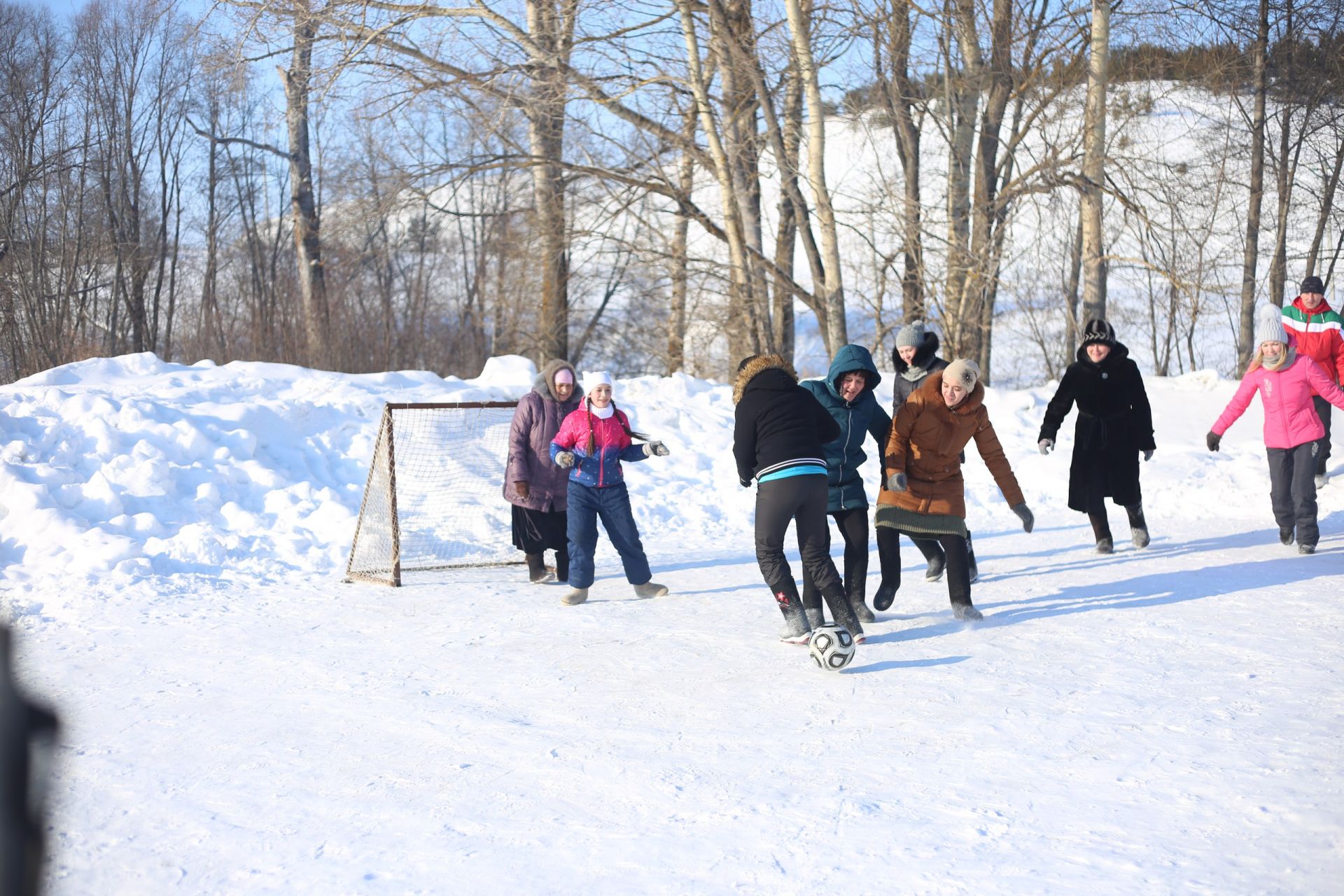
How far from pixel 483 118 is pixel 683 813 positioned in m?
12.9

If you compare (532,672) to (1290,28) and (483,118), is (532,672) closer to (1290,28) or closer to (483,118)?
(483,118)

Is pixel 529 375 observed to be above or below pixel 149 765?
above

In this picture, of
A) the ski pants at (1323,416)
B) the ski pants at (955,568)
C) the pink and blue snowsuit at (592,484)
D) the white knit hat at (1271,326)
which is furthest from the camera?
the ski pants at (1323,416)

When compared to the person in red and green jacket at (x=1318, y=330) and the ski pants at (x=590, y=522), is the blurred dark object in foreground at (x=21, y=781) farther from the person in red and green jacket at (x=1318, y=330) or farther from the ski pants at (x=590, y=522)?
the person in red and green jacket at (x=1318, y=330)

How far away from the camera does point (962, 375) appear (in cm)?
596

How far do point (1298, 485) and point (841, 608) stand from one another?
4.27 meters

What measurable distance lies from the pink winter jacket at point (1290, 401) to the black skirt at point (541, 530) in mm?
4348

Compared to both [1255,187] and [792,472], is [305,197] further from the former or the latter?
[1255,187]

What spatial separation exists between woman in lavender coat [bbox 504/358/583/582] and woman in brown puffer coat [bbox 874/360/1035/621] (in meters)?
2.35

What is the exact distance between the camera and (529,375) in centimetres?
1355

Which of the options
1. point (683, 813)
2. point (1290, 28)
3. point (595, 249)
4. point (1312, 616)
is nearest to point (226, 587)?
point (683, 813)

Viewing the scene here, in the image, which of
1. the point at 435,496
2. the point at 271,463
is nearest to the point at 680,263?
the point at 435,496

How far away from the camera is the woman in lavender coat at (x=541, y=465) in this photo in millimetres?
7574

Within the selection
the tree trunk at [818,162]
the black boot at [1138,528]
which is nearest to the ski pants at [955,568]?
the black boot at [1138,528]
